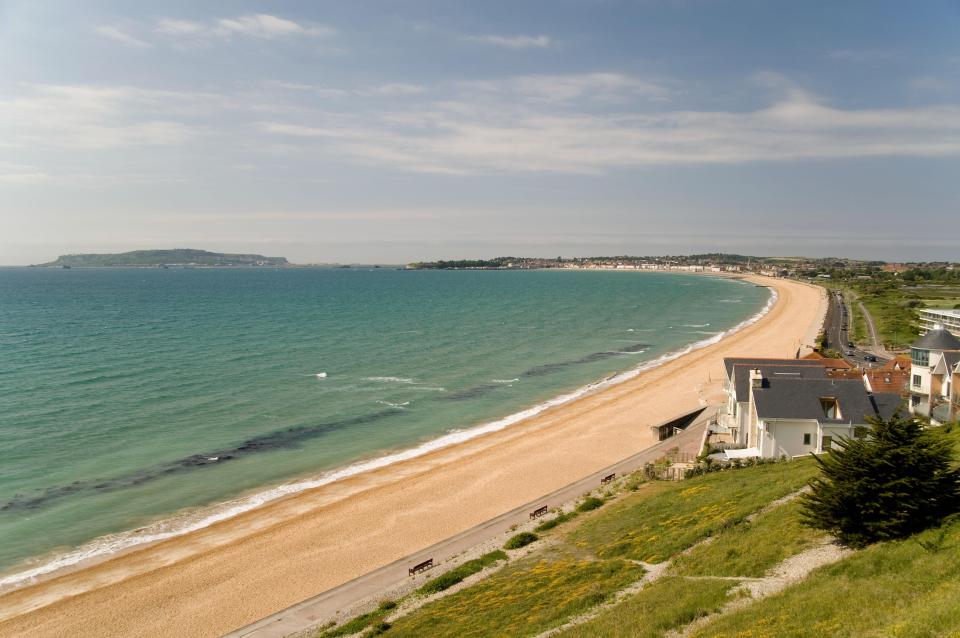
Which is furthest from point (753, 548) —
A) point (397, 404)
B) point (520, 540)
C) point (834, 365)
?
point (397, 404)

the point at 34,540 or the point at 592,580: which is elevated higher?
the point at 592,580

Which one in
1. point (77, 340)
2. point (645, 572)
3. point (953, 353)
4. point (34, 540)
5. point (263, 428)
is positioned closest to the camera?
point (645, 572)

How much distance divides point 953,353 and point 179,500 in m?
44.2

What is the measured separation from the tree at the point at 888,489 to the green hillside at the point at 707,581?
468 millimetres

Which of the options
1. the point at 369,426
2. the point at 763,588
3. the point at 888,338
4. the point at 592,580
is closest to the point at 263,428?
the point at 369,426

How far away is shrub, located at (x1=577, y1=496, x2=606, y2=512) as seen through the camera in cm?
2763

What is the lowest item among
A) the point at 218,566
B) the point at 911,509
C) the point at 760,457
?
the point at 218,566

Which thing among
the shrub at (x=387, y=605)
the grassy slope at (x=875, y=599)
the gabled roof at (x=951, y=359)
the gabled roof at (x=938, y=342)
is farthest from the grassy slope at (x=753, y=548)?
the gabled roof at (x=938, y=342)

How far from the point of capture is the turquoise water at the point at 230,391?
32594 millimetres

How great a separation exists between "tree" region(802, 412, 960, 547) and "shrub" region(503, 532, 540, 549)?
1101cm

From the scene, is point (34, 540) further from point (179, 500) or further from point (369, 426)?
point (369, 426)

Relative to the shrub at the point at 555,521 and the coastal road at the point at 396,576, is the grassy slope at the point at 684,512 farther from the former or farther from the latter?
the coastal road at the point at 396,576

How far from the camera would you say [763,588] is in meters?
15.1

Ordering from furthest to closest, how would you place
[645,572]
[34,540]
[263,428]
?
1. [263,428]
2. [34,540]
3. [645,572]
